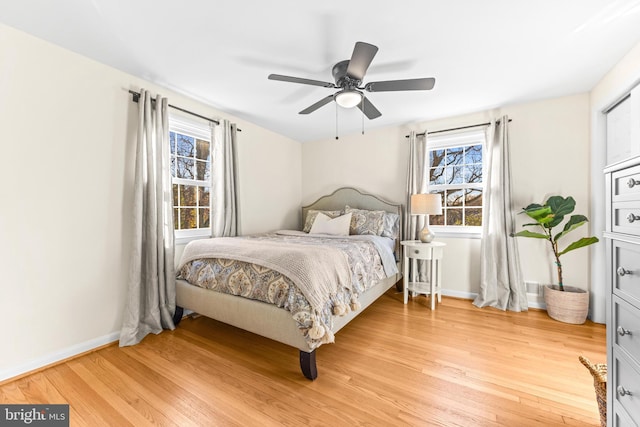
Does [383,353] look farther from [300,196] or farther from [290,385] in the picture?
[300,196]

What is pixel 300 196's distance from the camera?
4.61m

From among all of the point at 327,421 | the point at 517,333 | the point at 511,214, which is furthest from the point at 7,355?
the point at 511,214

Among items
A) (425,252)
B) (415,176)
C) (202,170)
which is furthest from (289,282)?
(415,176)

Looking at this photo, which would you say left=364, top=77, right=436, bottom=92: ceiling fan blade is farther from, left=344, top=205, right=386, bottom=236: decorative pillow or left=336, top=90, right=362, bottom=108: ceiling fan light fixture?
left=344, top=205, right=386, bottom=236: decorative pillow

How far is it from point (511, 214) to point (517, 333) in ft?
4.27

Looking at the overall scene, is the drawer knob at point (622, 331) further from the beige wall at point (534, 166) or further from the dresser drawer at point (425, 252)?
the beige wall at point (534, 166)

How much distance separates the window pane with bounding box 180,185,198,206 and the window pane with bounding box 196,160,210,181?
15 cm

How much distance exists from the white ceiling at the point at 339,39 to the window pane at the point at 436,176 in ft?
3.49

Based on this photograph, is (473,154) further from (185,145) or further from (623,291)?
(185,145)

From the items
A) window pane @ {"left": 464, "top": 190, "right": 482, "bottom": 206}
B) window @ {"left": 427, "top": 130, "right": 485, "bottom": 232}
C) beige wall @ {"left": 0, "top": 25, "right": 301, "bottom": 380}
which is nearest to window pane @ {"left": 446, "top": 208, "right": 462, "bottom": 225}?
window @ {"left": 427, "top": 130, "right": 485, "bottom": 232}

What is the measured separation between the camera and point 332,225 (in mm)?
3410

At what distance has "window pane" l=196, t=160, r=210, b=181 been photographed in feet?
10.1

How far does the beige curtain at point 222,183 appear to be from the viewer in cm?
304

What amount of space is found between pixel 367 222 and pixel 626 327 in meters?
2.52
